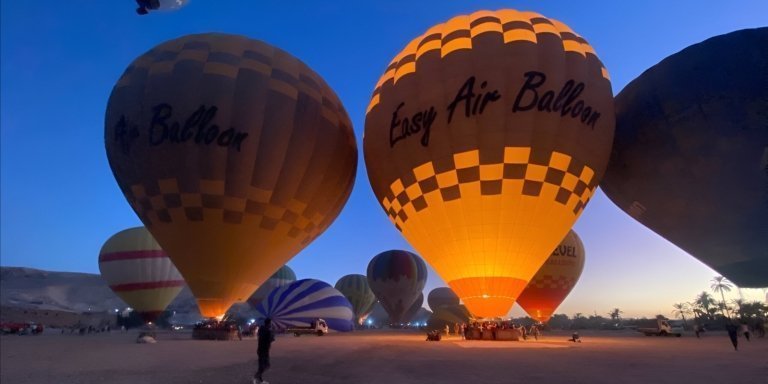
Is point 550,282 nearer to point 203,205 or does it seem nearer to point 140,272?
point 203,205

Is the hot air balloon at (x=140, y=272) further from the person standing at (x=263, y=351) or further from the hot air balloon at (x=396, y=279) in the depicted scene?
the person standing at (x=263, y=351)

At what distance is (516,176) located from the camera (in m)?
13.9

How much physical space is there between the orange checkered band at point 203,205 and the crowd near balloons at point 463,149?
0.05 meters

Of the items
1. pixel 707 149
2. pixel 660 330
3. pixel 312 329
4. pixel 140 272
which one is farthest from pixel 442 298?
pixel 707 149

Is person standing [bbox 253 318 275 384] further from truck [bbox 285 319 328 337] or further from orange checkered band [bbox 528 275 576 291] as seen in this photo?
orange checkered band [bbox 528 275 576 291]

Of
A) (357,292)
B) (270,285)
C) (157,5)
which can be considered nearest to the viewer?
(157,5)

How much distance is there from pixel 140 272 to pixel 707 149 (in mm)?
30218

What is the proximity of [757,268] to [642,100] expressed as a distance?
6953mm

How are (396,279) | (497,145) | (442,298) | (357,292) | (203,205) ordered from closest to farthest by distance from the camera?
(497,145)
(203,205)
(396,279)
(357,292)
(442,298)

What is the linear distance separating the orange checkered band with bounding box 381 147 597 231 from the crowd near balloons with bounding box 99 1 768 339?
0.05 metres

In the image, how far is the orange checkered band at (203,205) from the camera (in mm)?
14883

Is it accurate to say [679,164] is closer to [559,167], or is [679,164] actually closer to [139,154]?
[559,167]

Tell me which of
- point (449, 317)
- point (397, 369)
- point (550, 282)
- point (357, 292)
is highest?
point (550, 282)

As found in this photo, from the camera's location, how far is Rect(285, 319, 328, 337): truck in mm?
25575
